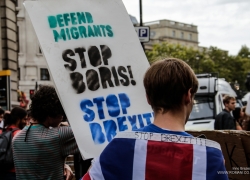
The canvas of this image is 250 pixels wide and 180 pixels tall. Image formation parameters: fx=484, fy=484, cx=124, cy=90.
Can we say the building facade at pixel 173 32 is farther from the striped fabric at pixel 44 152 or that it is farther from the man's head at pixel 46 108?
the striped fabric at pixel 44 152

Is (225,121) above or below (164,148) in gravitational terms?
below

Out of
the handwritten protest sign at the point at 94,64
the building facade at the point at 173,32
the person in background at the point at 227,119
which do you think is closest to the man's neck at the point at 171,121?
the handwritten protest sign at the point at 94,64

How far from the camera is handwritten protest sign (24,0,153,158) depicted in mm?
2959

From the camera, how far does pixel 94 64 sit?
3156mm

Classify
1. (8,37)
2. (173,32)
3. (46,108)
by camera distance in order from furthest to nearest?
1. (173,32)
2. (8,37)
3. (46,108)

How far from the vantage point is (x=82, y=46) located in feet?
10.4

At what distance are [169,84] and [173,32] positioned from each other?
9777 centimetres

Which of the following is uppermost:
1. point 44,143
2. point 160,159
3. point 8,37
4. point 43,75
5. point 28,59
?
point 8,37

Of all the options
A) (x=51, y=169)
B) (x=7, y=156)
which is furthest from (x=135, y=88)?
(x=7, y=156)

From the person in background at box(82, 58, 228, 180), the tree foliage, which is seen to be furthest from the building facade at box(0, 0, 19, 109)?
the tree foliage

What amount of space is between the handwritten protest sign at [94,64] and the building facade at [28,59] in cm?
4052

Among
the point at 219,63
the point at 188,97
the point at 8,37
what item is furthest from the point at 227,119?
the point at 219,63

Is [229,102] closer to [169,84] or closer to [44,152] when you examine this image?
[44,152]

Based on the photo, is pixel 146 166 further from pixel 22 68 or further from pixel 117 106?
pixel 22 68
